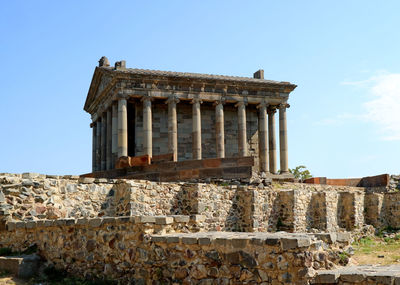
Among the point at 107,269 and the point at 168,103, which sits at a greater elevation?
the point at 168,103

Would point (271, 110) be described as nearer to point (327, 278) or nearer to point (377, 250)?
point (377, 250)

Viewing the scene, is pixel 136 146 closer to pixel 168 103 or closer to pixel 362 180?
pixel 168 103

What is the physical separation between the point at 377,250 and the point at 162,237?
11756mm

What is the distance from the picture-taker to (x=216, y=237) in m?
6.65

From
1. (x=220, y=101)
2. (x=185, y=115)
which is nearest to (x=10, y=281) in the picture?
(x=220, y=101)

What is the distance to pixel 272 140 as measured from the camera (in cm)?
3303

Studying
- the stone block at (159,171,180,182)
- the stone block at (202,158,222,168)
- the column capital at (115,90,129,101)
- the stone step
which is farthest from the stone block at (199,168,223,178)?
the stone step

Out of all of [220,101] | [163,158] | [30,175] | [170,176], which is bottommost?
[30,175]

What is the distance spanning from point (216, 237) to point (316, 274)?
1.56 meters

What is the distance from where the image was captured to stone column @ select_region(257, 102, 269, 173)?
105 feet

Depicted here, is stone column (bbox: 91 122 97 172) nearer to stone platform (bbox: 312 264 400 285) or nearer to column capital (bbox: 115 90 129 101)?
column capital (bbox: 115 90 129 101)

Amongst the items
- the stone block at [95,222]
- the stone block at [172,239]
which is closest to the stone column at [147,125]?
the stone block at [95,222]

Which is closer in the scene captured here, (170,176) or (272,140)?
(170,176)

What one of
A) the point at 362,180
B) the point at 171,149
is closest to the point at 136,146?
the point at 171,149
